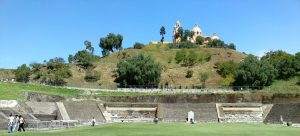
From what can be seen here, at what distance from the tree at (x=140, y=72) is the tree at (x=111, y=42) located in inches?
1792

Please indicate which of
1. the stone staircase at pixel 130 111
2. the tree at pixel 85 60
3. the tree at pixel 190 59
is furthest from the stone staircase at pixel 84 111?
the tree at pixel 190 59

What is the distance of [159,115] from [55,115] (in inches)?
613

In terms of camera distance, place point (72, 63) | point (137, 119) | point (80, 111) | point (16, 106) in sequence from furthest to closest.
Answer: point (72, 63)
point (137, 119)
point (80, 111)
point (16, 106)

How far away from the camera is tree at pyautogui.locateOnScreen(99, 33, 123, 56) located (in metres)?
134

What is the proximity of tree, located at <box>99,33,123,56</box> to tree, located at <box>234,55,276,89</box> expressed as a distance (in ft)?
189

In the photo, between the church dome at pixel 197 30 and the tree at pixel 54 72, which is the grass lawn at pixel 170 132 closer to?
the tree at pixel 54 72

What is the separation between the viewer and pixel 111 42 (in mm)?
133625

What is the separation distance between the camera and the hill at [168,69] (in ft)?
323

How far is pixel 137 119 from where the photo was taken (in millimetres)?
62125

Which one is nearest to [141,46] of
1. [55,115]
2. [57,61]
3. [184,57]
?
[184,57]

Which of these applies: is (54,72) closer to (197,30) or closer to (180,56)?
(180,56)

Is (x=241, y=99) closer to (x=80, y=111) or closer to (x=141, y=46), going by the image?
(x=80, y=111)

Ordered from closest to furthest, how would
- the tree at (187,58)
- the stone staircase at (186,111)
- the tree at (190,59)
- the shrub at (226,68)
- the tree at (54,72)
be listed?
1. the stone staircase at (186,111)
2. the tree at (54,72)
3. the shrub at (226,68)
4. the tree at (190,59)
5. the tree at (187,58)

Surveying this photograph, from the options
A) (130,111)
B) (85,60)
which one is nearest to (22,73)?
(85,60)
